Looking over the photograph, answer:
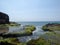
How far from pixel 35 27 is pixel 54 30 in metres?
1.40

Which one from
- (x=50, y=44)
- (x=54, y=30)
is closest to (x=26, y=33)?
(x=54, y=30)

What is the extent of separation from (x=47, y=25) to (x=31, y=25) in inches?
48.5

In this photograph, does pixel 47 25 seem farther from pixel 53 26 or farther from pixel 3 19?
pixel 3 19

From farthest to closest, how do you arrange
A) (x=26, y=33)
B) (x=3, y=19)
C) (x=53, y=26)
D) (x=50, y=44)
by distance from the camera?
(x=3, y=19)
(x=53, y=26)
(x=26, y=33)
(x=50, y=44)

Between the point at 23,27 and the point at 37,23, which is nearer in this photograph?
the point at 37,23

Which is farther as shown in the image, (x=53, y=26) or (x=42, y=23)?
(x=53, y=26)

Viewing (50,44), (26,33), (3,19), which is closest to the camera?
(50,44)

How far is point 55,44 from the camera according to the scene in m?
6.88

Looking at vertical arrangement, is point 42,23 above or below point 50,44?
above

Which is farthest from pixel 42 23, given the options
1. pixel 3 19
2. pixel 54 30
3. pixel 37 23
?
→ pixel 3 19

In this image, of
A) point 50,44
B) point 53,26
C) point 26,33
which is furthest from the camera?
point 53,26

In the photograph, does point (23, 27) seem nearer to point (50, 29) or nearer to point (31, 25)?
point (31, 25)

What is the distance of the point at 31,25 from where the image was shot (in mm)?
9688

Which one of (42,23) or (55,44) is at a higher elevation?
(42,23)
